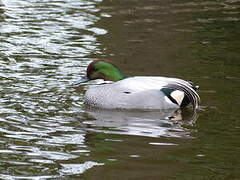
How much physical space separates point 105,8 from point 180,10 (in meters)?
1.52

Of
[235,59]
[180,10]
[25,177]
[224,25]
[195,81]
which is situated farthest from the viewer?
[180,10]

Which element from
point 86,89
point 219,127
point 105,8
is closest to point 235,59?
point 86,89

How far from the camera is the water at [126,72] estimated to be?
24.3 feet

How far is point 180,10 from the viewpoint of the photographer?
1561cm

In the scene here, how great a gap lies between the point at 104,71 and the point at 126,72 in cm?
141

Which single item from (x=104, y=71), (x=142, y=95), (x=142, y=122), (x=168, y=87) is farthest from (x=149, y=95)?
(x=104, y=71)

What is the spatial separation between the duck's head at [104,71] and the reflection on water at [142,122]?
1.77 feet

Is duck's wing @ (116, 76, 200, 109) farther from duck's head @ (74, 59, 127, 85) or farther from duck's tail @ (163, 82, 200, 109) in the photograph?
duck's head @ (74, 59, 127, 85)

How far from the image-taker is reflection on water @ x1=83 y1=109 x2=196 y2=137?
8648 millimetres

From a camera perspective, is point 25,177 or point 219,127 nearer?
point 25,177

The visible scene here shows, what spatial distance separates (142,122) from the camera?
9.15 meters

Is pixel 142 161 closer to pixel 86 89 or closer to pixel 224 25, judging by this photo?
pixel 86 89

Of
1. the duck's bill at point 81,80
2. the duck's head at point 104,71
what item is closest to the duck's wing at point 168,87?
the duck's head at point 104,71

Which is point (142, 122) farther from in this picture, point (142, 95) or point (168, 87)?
point (168, 87)
